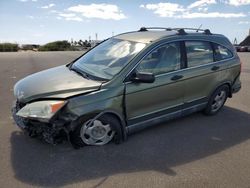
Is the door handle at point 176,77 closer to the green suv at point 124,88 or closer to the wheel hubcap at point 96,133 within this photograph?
the green suv at point 124,88

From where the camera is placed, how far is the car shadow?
347 centimetres

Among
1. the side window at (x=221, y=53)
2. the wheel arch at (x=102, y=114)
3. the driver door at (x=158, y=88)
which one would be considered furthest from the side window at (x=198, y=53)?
the wheel arch at (x=102, y=114)

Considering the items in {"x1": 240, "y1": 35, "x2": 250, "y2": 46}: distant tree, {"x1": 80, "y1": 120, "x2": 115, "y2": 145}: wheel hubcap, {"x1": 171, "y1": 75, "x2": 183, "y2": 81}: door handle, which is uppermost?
{"x1": 240, "y1": 35, "x2": 250, "y2": 46}: distant tree

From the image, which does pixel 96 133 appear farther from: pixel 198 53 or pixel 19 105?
pixel 198 53

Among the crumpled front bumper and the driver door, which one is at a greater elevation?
the driver door

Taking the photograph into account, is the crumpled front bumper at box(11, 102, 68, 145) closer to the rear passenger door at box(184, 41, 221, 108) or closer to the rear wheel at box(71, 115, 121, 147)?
the rear wheel at box(71, 115, 121, 147)

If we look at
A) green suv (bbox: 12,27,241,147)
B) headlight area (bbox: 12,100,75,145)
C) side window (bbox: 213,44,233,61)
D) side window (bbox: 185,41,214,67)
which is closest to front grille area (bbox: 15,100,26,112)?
green suv (bbox: 12,27,241,147)

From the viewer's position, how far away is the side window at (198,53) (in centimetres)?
492

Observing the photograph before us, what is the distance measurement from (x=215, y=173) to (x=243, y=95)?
4.54 m

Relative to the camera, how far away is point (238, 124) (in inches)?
208

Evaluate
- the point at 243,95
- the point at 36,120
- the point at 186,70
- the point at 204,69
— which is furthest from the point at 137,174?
the point at 243,95

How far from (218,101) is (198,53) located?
4.12ft

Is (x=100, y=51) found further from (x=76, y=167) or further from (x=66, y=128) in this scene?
(x=76, y=167)

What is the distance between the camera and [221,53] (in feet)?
18.3
